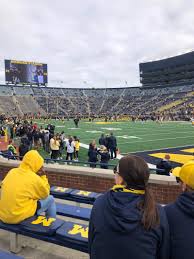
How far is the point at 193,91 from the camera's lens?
7831 cm

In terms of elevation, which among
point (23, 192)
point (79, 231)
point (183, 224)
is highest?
point (183, 224)

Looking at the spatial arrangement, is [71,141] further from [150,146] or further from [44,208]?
[44,208]

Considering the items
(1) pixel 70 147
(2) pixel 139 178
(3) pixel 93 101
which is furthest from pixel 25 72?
(2) pixel 139 178

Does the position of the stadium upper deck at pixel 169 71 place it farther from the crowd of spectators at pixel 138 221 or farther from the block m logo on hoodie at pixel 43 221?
the crowd of spectators at pixel 138 221

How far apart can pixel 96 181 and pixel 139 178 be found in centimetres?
493

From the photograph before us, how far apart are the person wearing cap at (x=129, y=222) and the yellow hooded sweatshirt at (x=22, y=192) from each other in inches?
72.2

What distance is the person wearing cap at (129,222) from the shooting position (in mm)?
2033

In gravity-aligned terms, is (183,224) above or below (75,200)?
above

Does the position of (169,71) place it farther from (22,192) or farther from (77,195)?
(22,192)

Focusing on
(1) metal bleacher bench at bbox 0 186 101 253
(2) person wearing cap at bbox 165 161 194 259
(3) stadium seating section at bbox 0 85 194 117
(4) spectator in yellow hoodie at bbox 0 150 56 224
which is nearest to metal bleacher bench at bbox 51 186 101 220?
(1) metal bleacher bench at bbox 0 186 101 253

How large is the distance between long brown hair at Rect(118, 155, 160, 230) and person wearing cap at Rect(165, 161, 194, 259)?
10.7 inches

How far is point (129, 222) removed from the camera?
6.59ft

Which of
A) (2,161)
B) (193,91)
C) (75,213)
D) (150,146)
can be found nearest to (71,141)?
(2,161)

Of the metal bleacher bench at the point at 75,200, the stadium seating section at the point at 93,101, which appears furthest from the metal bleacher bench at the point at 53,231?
the stadium seating section at the point at 93,101
